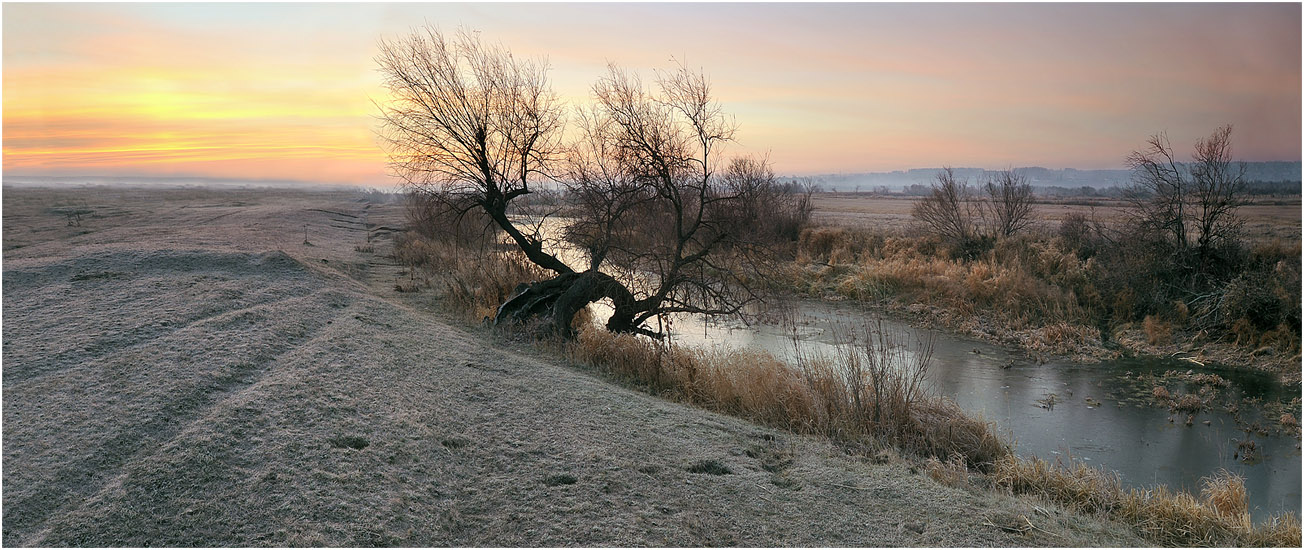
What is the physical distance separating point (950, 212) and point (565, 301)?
1581cm

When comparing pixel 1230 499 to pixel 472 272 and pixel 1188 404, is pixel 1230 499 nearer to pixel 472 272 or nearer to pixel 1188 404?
pixel 1188 404

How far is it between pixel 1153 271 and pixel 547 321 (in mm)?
13761

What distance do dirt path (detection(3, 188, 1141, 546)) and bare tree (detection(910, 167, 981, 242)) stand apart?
1755cm

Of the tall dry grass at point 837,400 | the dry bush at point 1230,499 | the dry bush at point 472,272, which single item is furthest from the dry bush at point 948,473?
the dry bush at point 472,272

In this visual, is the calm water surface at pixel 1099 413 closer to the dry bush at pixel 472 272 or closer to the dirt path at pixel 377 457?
the dirt path at pixel 377 457

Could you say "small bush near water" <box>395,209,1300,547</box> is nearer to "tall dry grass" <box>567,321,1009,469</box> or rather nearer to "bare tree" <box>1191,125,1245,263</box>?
"tall dry grass" <box>567,321,1009,469</box>

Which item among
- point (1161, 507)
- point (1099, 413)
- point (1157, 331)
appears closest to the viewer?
point (1161, 507)

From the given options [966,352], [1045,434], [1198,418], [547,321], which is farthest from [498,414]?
[966,352]

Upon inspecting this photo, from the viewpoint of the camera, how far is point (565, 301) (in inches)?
460

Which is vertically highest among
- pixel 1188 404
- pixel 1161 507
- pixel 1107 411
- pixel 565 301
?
pixel 565 301

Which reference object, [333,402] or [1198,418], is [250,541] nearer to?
[333,402]

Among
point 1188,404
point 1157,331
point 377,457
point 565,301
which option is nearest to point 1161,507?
point 377,457

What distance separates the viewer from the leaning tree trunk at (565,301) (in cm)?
1166

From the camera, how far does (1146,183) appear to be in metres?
16.4
